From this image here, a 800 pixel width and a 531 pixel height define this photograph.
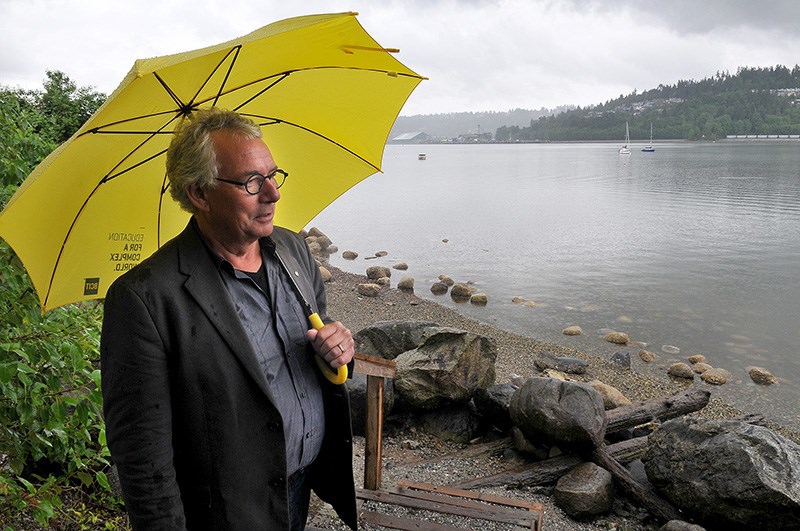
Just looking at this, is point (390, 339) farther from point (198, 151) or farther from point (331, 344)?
point (198, 151)

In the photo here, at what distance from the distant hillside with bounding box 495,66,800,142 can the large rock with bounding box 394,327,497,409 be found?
142 m

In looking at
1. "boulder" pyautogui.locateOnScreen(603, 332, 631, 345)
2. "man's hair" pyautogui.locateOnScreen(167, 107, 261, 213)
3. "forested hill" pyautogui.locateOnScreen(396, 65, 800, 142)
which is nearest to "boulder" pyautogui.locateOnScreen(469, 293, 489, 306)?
"boulder" pyautogui.locateOnScreen(603, 332, 631, 345)

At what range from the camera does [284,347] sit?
205cm

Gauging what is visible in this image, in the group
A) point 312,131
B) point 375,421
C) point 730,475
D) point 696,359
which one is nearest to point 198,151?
point 312,131

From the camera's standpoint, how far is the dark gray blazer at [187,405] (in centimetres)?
171

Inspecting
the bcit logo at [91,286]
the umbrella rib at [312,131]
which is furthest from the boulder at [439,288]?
the bcit logo at [91,286]

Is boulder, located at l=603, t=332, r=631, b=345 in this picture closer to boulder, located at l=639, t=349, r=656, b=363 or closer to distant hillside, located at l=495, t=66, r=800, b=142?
boulder, located at l=639, t=349, r=656, b=363

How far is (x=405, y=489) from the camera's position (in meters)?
4.69

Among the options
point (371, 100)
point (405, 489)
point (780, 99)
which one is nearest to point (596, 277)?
point (405, 489)

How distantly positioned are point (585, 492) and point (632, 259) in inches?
839

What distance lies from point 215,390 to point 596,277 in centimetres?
2124

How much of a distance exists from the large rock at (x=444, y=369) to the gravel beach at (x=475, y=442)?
45 cm

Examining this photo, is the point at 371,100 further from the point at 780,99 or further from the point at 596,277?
the point at 780,99

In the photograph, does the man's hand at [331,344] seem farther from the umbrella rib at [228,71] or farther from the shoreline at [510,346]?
the shoreline at [510,346]
